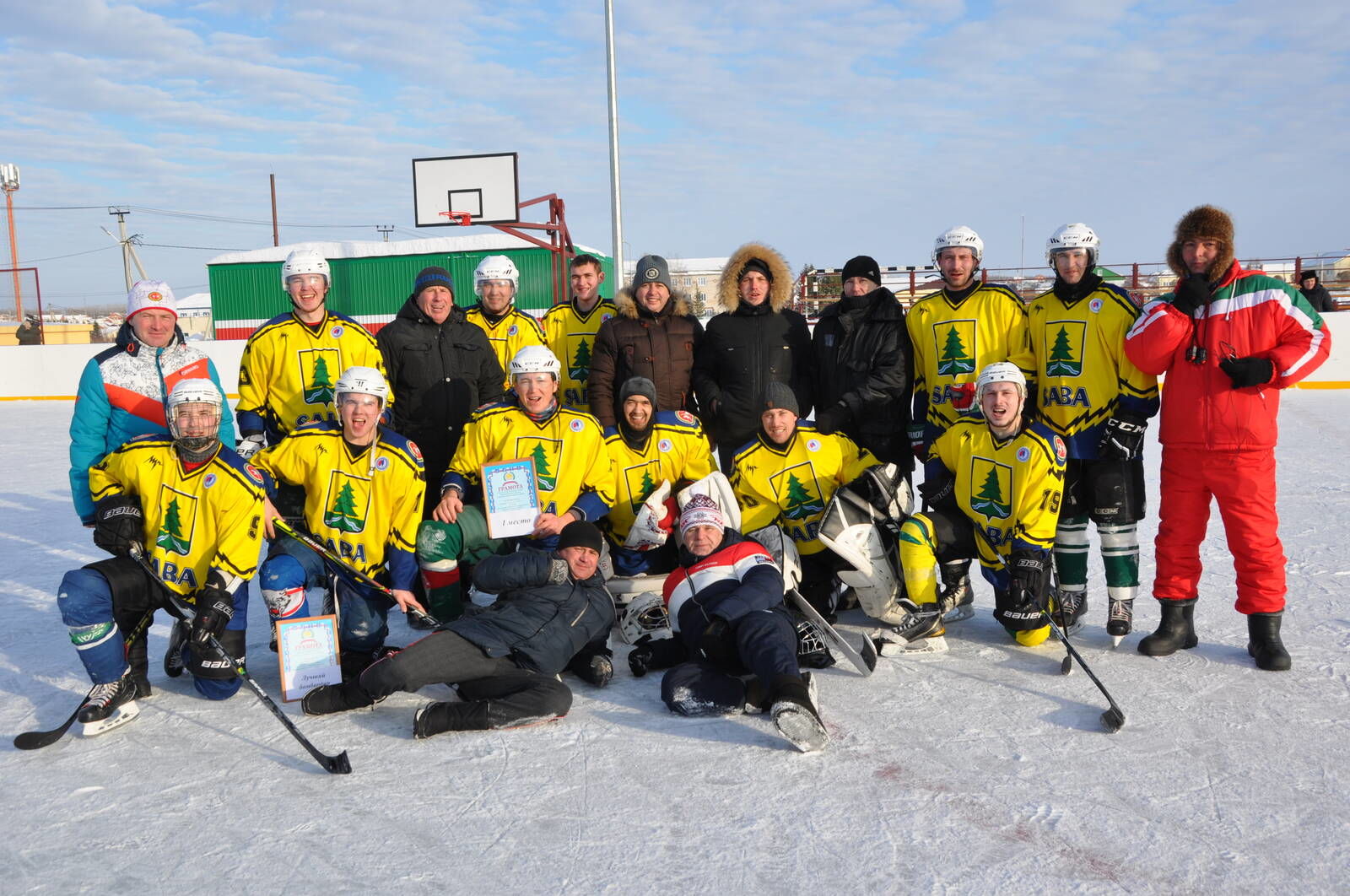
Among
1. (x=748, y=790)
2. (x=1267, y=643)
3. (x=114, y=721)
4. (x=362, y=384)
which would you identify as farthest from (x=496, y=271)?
(x=1267, y=643)

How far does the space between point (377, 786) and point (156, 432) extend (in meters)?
1.85

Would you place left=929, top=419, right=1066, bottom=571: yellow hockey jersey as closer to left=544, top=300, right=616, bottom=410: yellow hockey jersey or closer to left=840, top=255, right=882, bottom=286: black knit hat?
left=840, top=255, right=882, bottom=286: black knit hat

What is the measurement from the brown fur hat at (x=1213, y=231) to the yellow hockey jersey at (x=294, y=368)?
3404mm

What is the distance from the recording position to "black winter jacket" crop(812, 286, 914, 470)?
4.32 metres

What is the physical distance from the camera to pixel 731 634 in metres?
3.37

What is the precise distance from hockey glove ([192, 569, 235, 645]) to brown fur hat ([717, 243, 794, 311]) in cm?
251

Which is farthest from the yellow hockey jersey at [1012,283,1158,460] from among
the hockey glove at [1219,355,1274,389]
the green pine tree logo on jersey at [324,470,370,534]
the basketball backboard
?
the basketball backboard

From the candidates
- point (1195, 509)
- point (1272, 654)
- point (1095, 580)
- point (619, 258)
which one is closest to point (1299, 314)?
point (1195, 509)

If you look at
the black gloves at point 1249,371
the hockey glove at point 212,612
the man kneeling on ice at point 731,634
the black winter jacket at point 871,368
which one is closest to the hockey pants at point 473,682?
the man kneeling on ice at point 731,634

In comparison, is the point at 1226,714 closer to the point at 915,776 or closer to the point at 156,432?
the point at 915,776

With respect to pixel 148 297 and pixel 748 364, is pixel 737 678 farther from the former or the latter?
pixel 148 297

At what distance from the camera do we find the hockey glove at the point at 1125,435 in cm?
370

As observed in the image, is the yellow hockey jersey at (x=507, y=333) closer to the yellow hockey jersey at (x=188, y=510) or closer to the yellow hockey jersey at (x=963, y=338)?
the yellow hockey jersey at (x=188, y=510)

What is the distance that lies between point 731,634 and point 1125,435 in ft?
5.71
